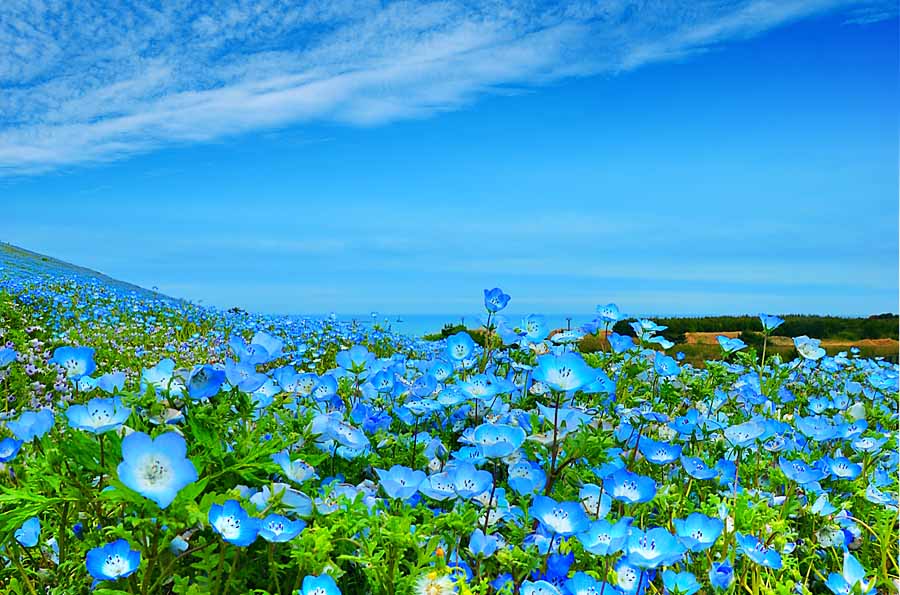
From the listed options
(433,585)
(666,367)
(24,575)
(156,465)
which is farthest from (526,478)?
(666,367)

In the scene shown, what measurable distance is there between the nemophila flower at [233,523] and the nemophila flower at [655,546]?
2.72ft

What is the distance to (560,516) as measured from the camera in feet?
6.43

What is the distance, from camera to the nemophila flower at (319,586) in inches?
62.0

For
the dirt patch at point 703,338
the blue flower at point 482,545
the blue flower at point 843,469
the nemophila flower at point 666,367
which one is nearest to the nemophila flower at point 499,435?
the blue flower at point 482,545

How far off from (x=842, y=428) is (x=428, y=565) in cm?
249

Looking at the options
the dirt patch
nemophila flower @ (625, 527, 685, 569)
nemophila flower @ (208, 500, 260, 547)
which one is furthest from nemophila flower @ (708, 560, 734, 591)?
the dirt patch

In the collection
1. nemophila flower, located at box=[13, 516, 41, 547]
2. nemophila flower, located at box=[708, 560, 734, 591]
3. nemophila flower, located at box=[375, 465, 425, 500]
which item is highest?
nemophila flower, located at box=[375, 465, 425, 500]

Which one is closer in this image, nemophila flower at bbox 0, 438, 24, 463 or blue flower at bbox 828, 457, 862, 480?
nemophila flower at bbox 0, 438, 24, 463

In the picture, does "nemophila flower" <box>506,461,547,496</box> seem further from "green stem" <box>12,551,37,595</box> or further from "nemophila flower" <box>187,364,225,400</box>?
"green stem" <box>12,551,37,595</box>

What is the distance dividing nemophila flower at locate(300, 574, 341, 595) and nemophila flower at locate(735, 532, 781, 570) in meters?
1.16

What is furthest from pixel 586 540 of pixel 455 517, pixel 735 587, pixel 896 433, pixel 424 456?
pixel 896 433

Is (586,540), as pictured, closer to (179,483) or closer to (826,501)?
(179,483)

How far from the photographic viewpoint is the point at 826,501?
2.69 metres

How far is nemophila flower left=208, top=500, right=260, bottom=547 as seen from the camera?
1.57 metres
